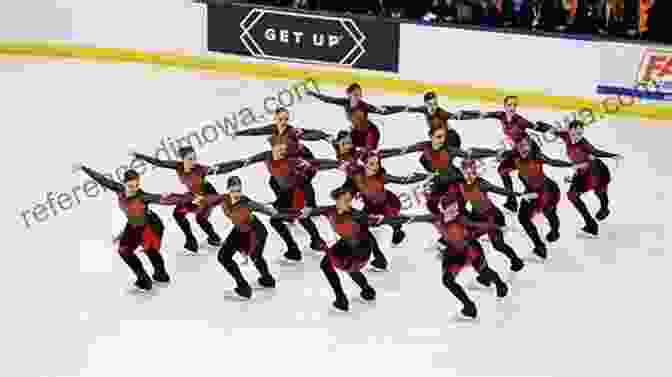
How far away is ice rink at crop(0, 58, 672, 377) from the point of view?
975 cm

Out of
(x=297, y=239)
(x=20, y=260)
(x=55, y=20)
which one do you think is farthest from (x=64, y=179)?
(x=55, y=20)

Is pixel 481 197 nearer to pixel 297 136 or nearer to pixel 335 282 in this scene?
pixel 335 282

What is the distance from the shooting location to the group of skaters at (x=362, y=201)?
10.2 m

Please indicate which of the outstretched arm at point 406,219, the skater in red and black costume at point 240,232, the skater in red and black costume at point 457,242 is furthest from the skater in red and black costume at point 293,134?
the skater in red and black costume at point 457,242

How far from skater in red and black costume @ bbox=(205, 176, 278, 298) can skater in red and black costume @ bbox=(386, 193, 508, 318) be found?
125cm

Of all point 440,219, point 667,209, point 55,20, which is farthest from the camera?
point 55,20

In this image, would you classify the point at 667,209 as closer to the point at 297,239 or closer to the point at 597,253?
the point at 597,253

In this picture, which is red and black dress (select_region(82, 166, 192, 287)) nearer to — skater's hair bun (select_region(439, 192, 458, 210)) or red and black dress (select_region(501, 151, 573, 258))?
skater's hair bun (select_region(439, 192, 458, 210))

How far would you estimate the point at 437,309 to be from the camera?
10602mm

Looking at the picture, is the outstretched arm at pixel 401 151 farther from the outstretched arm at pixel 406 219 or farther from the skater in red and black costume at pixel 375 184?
the outstretched arm at pixel 406 219

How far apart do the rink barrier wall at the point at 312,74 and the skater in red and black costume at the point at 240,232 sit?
5915mm

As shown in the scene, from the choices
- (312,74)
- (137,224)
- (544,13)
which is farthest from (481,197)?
(312,74)

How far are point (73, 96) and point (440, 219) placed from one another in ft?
24.4

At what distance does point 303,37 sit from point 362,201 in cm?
542
